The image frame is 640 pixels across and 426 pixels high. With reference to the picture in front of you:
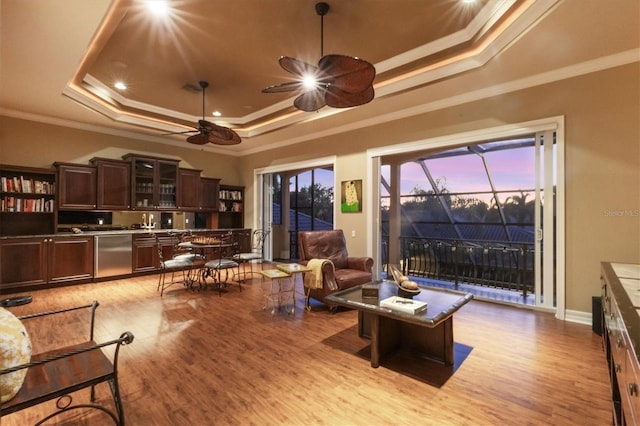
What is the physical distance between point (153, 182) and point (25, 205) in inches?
79.8

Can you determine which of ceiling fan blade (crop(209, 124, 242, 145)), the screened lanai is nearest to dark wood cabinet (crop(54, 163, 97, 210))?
ceiling fan blade (crop(209, 124, 242, 145))

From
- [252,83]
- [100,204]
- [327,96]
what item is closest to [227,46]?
[252,83]

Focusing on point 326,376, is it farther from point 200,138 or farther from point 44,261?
point 44,261

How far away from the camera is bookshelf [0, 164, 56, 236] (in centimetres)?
496

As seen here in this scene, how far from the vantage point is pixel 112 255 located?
5.66 metres

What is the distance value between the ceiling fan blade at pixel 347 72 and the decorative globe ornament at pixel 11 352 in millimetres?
2463

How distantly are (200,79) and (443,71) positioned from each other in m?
3.40

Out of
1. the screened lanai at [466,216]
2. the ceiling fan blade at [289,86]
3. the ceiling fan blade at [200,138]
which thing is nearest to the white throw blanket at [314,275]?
the ceiling fan blade at [289,86]

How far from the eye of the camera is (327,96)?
3061mm

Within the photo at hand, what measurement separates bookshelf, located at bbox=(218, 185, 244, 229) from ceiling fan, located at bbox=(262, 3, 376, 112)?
522 cm

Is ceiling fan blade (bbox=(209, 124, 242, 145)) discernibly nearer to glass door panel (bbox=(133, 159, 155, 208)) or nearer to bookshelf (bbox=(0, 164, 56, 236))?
glass door panel (bbox=(133, 159, 155, 208))

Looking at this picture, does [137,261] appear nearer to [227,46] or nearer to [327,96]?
[227,46]

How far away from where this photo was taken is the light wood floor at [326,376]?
192cm

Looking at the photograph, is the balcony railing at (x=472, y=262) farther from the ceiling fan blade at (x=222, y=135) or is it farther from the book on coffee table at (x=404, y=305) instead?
the ceiling fan blade at (x=222, y=135)
